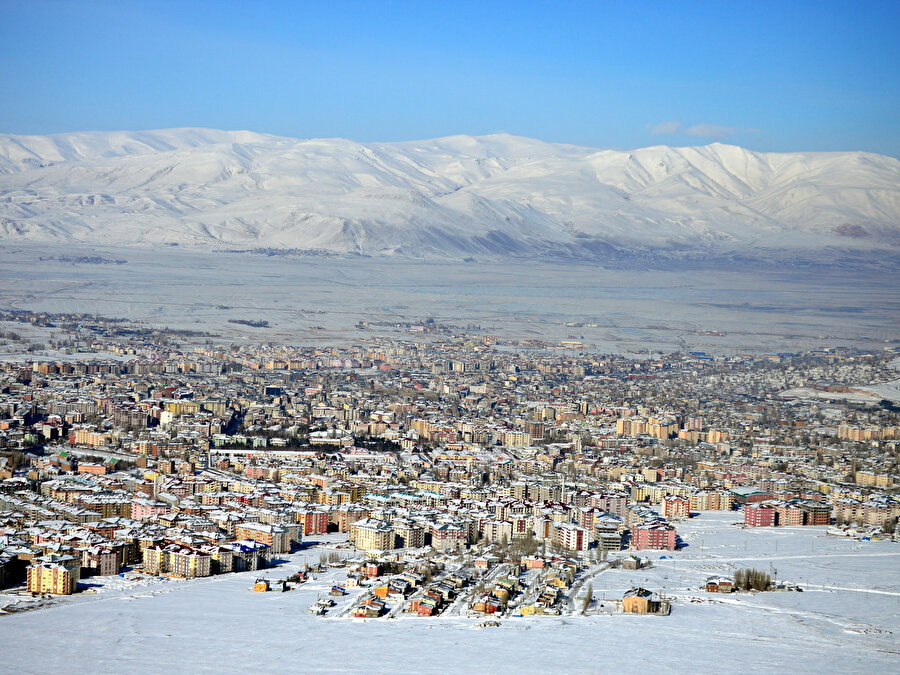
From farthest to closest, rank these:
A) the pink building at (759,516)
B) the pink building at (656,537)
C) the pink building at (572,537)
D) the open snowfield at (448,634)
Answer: the pink building at (759,516)
the pink building at (656,537)
the pink building at (572,537)
the open snowfield at (448,634)

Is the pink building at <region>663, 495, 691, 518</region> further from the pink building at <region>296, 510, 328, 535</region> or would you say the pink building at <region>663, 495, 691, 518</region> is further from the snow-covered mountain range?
the snow-covered mountain range

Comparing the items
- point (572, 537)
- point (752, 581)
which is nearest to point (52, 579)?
point (572, 537)

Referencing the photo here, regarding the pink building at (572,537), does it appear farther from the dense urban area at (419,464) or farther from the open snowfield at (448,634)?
the open snowfield at (448,634)

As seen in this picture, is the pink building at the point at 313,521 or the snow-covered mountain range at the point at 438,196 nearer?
the pink building at the point at 313,521

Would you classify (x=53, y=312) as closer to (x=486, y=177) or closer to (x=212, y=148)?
(x=212, y=148)

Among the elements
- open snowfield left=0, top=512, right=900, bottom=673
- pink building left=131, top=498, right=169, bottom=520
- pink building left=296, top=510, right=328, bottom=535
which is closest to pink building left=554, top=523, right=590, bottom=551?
open snowfield left=0, top=512, right=900, bottom=673

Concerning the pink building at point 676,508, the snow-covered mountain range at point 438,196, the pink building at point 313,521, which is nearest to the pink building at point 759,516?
the pink building at point 676,508
